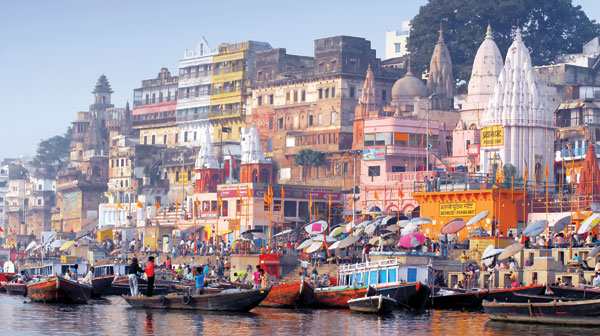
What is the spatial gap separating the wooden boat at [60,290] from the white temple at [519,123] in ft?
83.7

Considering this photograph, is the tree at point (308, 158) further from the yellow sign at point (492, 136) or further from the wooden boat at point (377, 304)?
the wooden boat at point (377, 304)

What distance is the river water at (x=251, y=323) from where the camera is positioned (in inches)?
1241

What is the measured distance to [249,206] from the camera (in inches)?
2744

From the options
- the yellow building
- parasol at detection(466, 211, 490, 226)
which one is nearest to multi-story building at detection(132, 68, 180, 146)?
the yellow building

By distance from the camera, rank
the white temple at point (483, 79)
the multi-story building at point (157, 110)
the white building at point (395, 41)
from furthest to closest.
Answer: the white building at point (395, 41), the multi-story building at point (157, 110), the white temple at point (483, 79)

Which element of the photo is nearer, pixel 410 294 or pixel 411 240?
pixel 410 294

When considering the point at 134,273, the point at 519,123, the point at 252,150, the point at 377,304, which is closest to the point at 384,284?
the point at 377,304

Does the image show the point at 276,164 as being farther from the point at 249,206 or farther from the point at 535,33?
the point at 535,33

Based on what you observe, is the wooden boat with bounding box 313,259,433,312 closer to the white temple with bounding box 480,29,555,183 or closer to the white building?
the white temple with bounding box 480,29,555,183

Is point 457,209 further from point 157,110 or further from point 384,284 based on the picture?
point 157,110

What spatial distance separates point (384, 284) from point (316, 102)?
42.1 meters

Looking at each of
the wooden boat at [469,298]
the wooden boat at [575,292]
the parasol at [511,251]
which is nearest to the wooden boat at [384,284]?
the wooden boat at [469,298]

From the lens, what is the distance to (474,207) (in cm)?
5559

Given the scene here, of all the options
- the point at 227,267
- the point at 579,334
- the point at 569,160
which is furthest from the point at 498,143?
the point at 579,334
